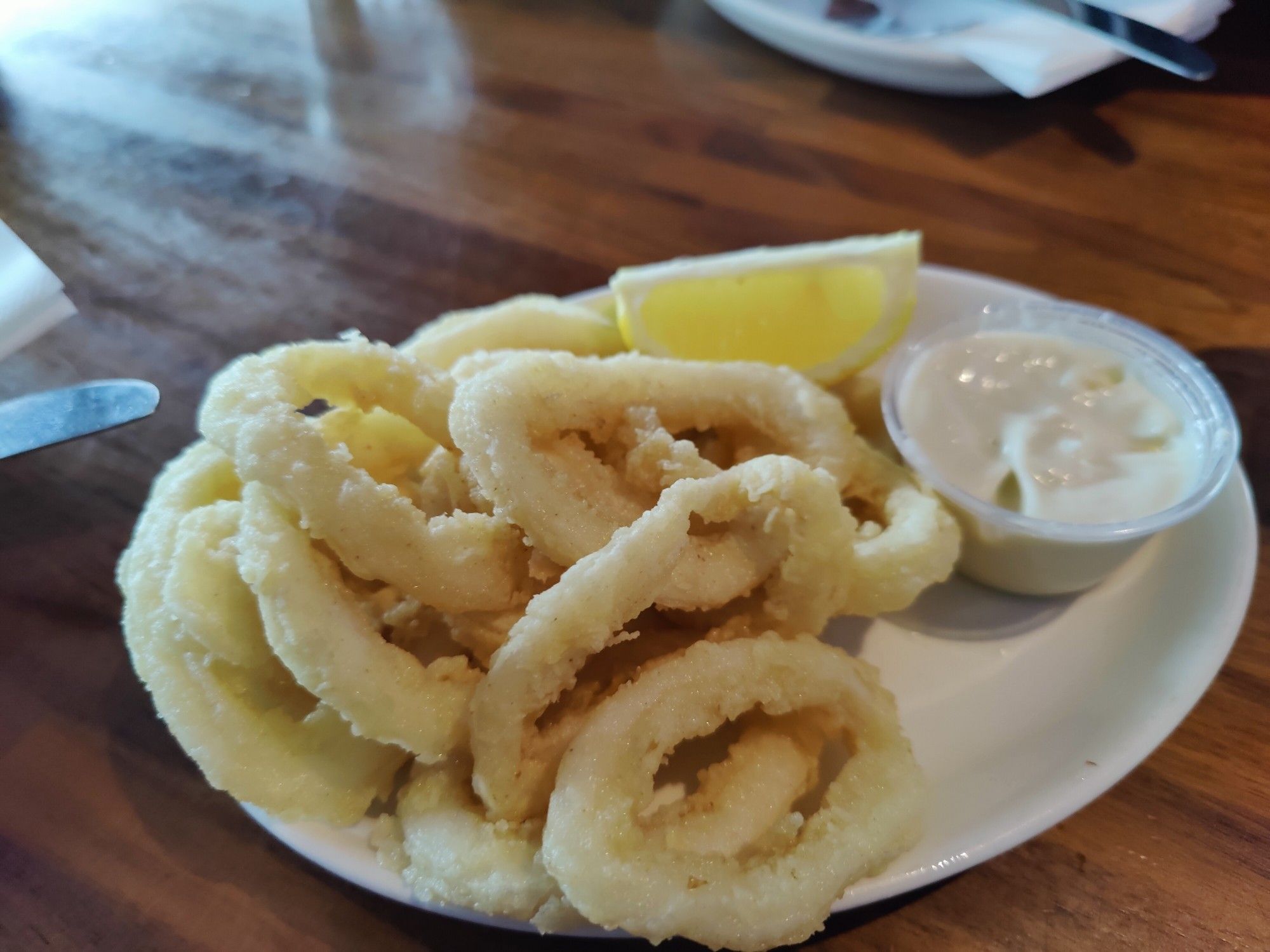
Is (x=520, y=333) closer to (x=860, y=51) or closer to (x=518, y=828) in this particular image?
(x=518, y=828)

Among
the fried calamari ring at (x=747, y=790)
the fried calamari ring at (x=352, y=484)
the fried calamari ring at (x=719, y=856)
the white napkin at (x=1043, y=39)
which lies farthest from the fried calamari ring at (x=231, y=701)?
the white napkin at (x=1043, y=39)

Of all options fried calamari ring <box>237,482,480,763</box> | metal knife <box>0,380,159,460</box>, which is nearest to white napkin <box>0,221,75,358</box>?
metal knife <box>0,380,159,460</box>

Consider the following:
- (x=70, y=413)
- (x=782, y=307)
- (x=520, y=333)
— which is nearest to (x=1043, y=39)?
(x=782, y=307)

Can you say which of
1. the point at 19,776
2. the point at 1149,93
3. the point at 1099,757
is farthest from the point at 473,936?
the point at 1149,93

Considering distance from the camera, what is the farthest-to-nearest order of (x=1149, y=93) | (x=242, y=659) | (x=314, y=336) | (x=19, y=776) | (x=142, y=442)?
(x=1149, y=93) → (x=314, y=336) → (x=142, y=442) → (x=19, y=776) → (x=242, y=659)

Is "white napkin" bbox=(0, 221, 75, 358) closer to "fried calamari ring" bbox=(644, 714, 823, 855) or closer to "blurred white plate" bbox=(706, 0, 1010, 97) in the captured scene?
"fried calamari ring" bbox=(644, 714, 823, 855)

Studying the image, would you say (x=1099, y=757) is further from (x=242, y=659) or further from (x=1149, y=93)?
(x=1149, y=93)
